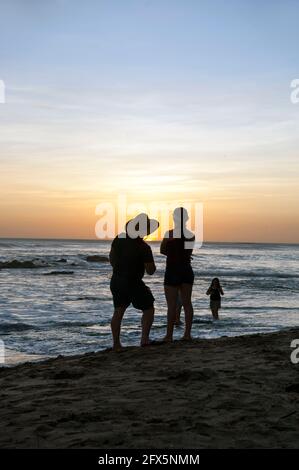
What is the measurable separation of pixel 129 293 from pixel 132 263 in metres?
0.39

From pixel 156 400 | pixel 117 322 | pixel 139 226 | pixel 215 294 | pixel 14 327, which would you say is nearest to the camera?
pixel 156 400

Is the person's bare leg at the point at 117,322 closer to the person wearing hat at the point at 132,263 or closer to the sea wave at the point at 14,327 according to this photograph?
the person wearing hat at the point at 132,263

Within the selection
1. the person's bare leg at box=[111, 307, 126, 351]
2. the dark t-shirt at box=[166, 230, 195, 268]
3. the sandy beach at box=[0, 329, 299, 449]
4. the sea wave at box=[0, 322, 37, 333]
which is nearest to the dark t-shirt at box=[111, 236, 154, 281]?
the person's bare leg at box=[111, 307, 126, 351]

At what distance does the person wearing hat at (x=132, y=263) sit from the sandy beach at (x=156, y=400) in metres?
0.68

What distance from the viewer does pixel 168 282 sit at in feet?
25.3

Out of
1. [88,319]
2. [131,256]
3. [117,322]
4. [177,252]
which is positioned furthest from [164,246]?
[88,319]

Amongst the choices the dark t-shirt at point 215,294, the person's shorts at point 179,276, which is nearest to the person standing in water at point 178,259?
the person's shorts at point 179,276

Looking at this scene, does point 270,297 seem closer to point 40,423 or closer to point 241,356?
point 241,356

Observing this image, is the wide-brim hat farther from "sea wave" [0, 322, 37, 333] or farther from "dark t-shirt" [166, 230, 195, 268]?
"sea wave" [0, 322, 37, 333]

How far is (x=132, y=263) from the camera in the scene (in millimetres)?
7121

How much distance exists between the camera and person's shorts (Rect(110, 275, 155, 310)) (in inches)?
280

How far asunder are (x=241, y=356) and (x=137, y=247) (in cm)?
187

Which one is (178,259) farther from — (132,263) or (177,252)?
(132,263)

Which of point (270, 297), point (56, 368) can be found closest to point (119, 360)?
point (56, 368)
